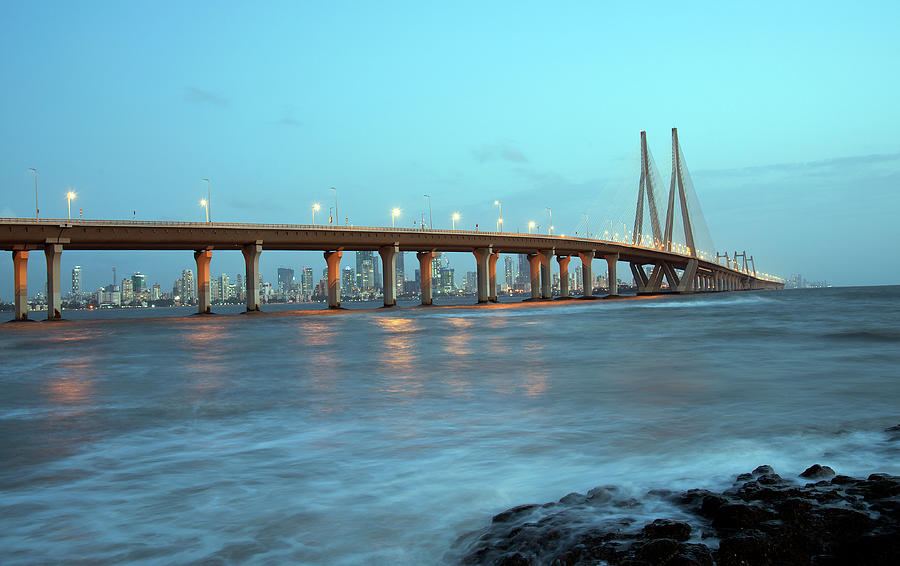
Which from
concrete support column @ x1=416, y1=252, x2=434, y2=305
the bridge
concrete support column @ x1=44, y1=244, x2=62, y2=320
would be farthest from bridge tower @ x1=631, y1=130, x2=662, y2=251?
concrete support column @ x1=44, y1=244, x2=62, y2=320

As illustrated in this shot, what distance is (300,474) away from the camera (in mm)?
7758

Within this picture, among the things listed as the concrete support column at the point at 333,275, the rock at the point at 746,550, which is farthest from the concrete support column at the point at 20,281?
the rock at the point at 746,550

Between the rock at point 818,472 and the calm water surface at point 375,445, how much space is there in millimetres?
530

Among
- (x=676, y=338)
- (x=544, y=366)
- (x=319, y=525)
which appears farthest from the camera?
(x=676, y=338)

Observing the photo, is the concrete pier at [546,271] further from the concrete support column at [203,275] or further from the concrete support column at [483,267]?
the concrete support column at [203,275]

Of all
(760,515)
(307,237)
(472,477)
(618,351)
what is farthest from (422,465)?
(307,237)

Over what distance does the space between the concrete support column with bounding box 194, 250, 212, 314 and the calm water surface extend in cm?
7009

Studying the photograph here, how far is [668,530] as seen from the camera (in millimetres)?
5043

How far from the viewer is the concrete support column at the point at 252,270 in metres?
85.1

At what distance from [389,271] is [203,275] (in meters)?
27.9

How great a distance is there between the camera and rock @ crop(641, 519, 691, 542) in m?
4.96

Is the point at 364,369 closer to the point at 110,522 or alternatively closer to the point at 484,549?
the point at 110,522

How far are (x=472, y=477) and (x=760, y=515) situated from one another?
3275 mm

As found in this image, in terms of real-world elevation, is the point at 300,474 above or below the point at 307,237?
below
